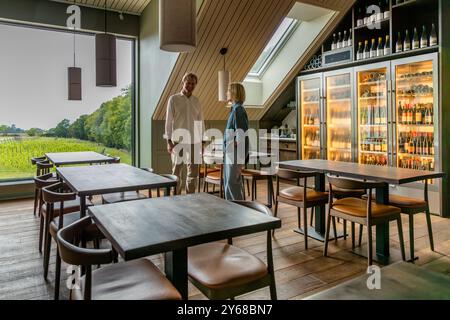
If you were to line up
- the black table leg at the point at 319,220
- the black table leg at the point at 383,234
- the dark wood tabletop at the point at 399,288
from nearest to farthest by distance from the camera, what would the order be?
the dark wood tabletop at the point at 399,288 → the black table leg at the point at 383,234 → the black table leg at the point at 319,220

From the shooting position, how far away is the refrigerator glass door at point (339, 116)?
18.8 feet

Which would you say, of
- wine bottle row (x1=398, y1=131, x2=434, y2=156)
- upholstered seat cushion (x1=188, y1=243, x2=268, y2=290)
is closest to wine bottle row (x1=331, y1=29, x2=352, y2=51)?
wine bottle row (x1=398, y1=131, x2=434, y2=156)

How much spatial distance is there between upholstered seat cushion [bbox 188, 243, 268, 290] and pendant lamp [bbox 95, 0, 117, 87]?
280cm

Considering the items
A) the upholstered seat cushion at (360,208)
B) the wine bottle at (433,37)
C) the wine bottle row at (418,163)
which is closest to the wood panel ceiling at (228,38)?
the wine bottle at (433,37)

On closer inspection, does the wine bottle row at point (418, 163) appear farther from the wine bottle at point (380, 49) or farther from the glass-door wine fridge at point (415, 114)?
the wine bottle at point (380, 49)

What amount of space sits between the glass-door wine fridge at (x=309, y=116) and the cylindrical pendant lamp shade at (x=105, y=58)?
3.61 m

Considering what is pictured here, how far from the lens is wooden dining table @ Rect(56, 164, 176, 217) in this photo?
2510mm

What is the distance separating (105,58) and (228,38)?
6.21 feet

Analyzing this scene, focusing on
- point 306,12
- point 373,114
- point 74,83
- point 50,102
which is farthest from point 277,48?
point 50,102

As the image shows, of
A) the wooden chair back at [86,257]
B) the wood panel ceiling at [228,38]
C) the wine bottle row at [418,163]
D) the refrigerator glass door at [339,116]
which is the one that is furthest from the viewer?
the refrigerator glass door at [339,116]

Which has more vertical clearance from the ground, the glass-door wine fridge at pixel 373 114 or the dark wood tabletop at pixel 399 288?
the glass-door wine fridge at pixel 373 114

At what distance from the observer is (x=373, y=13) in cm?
526
